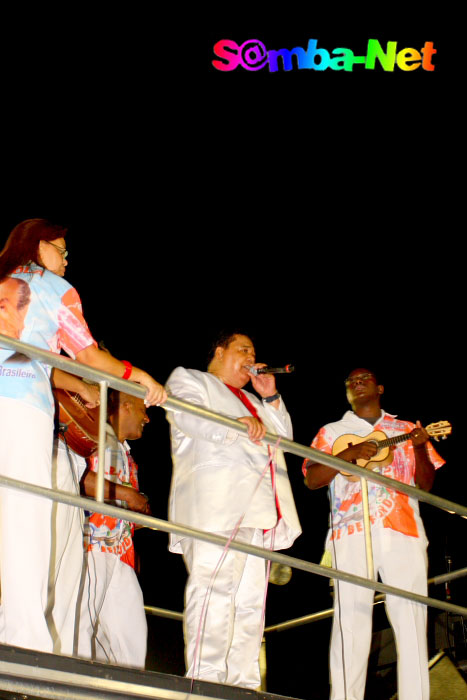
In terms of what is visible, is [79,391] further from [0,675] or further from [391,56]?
[391,56]

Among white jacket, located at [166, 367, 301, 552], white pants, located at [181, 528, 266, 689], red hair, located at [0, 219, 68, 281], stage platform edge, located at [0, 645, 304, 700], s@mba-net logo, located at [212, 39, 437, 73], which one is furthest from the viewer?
s@mba-net logo, located at [212, 39, 437, 73]

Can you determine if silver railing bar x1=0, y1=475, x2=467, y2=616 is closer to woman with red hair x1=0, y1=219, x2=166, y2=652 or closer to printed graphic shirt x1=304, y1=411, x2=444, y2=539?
woman with red hair x1=0, y1=219, x2=166, y2=652

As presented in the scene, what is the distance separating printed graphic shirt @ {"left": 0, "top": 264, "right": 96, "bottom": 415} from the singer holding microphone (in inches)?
33.9

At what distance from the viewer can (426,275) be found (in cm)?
1100

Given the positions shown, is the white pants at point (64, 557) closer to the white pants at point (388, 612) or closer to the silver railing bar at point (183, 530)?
the silver railing bar at point (183, 530)

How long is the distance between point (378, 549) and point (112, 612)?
1450 millimetres

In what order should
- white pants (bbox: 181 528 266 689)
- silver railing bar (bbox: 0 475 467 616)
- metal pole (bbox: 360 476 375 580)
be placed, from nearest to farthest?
silver railing bar (bbox: 0 475 467 616), white pants (bbox: 181 528 266 689), metal pole (bbox: 360 476 375 580)

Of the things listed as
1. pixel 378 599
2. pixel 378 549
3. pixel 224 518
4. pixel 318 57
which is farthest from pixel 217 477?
pixel 318 57

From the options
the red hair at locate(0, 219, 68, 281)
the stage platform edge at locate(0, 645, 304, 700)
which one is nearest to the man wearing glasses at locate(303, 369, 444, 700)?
the stage platform edge at locate(0, 645, 304, 700)

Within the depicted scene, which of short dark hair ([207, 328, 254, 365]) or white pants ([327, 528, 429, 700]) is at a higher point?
short dark hair ([207, 328, 254, 365])

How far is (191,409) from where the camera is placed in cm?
338

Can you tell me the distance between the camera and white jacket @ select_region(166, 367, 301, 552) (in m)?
3.84

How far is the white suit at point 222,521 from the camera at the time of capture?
365 centimetres

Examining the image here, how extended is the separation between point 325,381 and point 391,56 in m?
4.22
